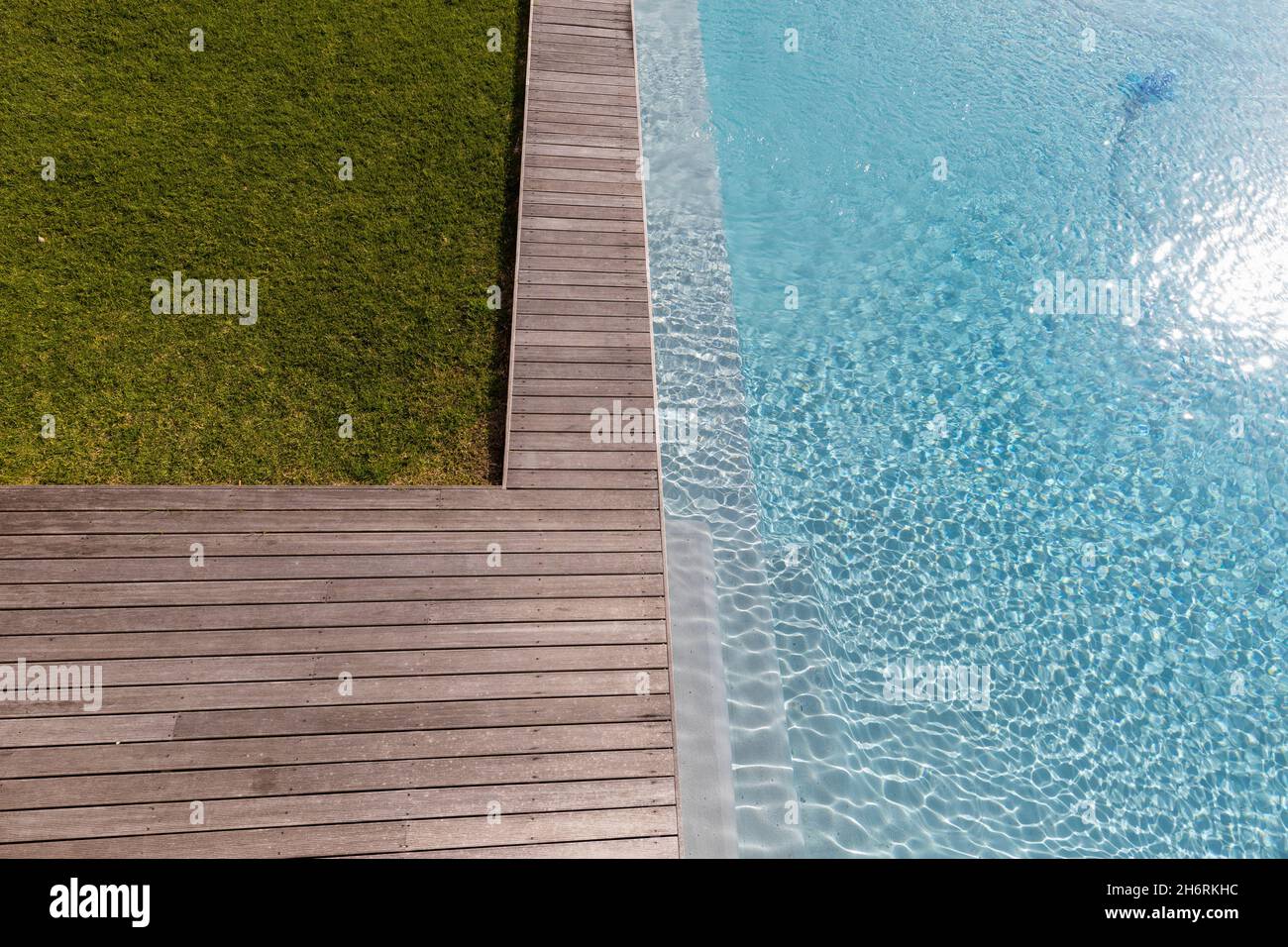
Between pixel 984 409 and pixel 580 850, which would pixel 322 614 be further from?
pixel 984 409

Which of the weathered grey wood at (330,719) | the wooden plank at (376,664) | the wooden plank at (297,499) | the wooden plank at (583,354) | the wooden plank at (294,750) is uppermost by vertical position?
the wooden plank at (583,354)

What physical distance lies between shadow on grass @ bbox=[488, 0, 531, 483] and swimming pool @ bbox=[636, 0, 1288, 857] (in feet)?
3.95

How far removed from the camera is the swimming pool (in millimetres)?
4223

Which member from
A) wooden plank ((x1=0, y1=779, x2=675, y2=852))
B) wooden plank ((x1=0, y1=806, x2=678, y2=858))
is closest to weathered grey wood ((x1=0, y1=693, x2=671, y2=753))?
wooden plank ((x1=0, y1=779, x2=675, y2=852))

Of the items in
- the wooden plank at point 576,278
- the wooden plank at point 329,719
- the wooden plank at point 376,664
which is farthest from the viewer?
the wooden plank at point 576,278

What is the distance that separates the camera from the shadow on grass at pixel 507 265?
477cm

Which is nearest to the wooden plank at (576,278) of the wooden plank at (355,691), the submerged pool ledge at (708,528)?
the submerged pool ledge at (708,528)

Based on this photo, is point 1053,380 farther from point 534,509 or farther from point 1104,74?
point 1104,74

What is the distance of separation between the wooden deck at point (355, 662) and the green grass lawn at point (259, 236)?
0.42 meters

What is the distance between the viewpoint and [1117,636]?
15.3 feet

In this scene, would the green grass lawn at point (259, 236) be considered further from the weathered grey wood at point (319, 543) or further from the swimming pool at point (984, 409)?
the swimming pool at point (984, 409)

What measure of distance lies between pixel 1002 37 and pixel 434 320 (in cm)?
771

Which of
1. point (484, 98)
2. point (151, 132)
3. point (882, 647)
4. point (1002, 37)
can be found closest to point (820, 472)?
point (882, 647)

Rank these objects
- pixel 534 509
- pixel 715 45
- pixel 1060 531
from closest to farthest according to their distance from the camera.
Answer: pixel 534 509 → pixel 1060 531 → pixel 715 45
